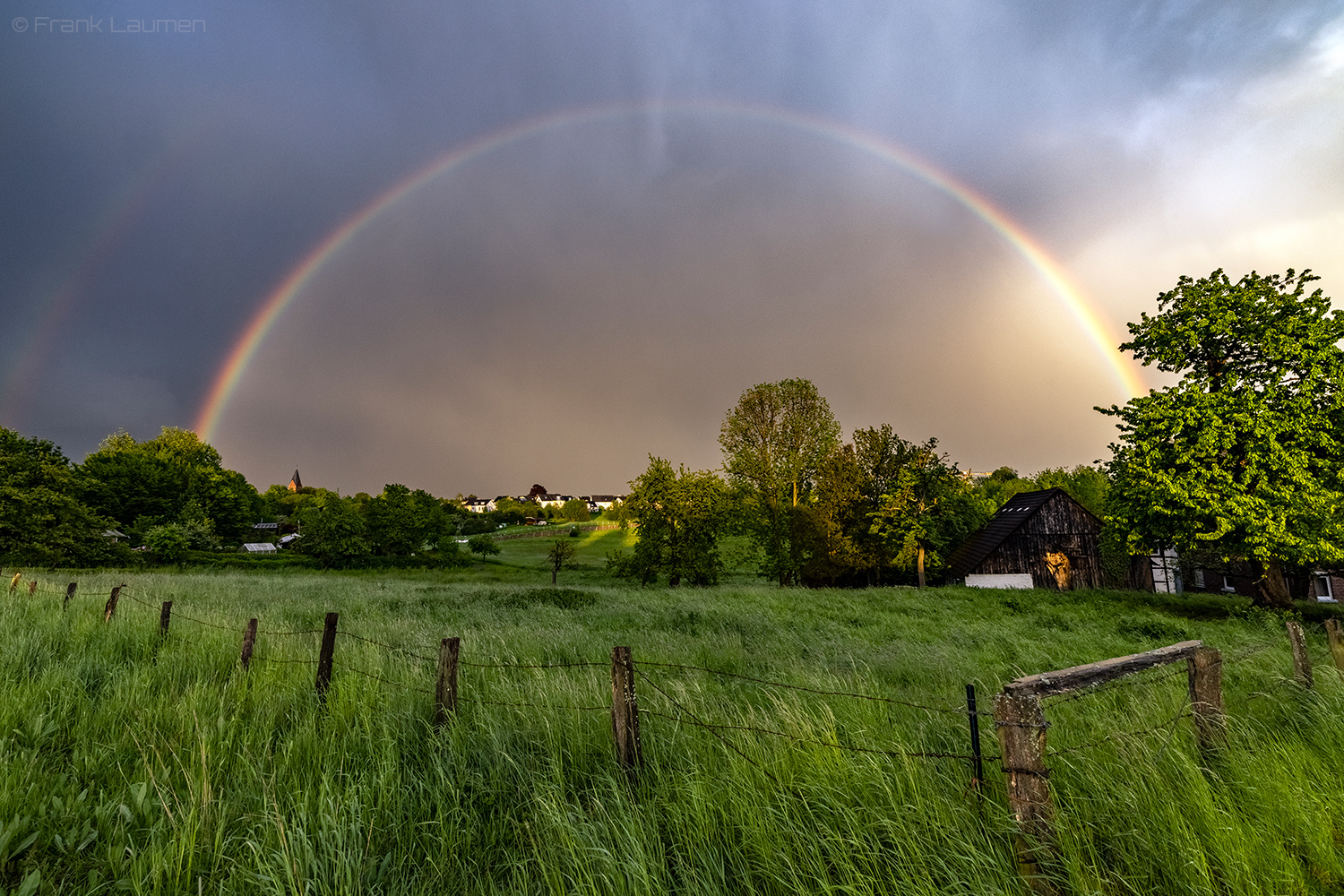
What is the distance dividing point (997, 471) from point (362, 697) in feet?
388

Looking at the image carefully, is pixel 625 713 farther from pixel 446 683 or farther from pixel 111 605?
pixel 111 605

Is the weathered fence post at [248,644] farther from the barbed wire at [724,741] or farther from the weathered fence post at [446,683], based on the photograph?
the barbed wire at [724,741]

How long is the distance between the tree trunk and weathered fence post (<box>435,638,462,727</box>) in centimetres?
2353

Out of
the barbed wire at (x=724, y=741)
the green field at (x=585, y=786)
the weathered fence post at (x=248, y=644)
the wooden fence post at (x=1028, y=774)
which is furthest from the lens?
the weathered fence post at (x=248, y=644)

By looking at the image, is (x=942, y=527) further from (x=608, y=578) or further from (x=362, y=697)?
(x=362, y=697)

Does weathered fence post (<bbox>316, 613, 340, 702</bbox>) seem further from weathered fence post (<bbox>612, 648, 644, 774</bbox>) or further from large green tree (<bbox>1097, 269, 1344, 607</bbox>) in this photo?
large green tree (<bbox>1097, 269, 1344, 607</bbox>)

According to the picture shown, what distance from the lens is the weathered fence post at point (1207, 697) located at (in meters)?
4.03

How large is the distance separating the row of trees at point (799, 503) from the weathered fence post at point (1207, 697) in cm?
2857

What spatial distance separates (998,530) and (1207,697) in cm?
3832

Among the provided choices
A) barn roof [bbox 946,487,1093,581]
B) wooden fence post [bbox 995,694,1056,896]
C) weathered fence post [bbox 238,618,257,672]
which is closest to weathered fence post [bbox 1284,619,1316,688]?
wooden fence post [bbox 995,694,1056,896]

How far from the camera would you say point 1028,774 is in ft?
8.77

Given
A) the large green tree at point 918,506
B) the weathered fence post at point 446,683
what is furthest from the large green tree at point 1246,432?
the weathered fence post at point 446,683

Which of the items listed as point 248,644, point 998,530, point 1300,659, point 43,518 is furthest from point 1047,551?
point 43,518

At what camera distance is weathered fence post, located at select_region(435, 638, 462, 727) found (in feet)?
16.6
